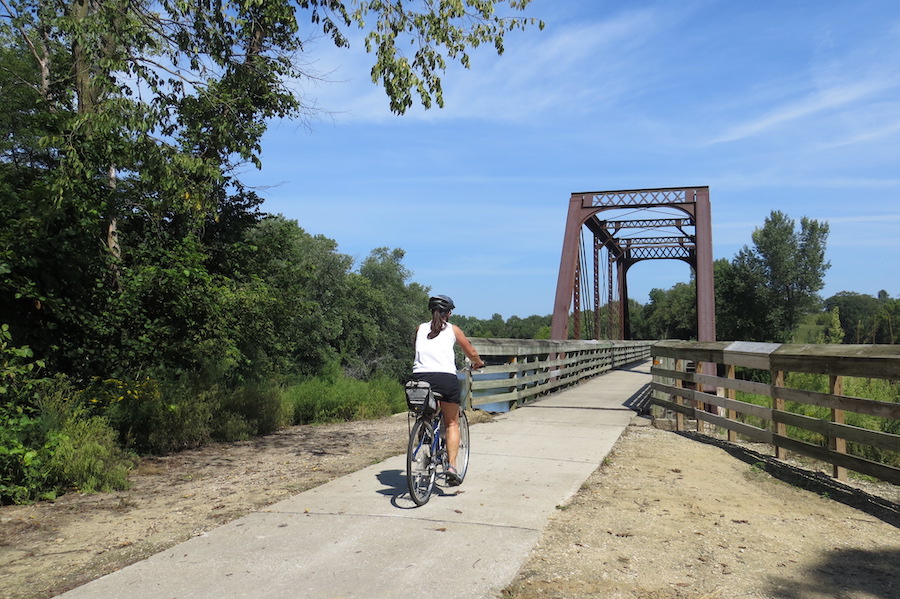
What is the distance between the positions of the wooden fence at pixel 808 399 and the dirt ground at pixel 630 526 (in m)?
0.28

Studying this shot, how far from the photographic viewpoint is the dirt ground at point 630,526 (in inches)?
128

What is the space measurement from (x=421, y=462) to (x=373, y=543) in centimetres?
98

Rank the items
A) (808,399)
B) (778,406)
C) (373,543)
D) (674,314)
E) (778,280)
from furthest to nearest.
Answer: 1. (674,314)
2. (778,280)
3. (778,406)
4. (808,399)
5. (373,543)

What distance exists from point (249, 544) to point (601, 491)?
2731mm

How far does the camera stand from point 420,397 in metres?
4.61

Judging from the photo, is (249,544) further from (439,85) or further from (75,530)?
(439,85)

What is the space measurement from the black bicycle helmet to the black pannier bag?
0.63 metres

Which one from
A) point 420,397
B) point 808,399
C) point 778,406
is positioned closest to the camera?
point 420,397

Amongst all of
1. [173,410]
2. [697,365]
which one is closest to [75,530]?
[173,410]

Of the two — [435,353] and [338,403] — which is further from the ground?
[435,353]

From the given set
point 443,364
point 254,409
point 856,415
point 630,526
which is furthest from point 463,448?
point 856,415

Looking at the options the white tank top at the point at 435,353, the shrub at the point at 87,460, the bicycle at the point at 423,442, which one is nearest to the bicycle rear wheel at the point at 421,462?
the bicycle at the point at 423,442

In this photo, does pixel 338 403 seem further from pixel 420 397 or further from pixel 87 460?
pixel 420 397

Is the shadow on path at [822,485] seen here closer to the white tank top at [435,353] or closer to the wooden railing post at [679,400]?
the wooden railing post at [679,400]
